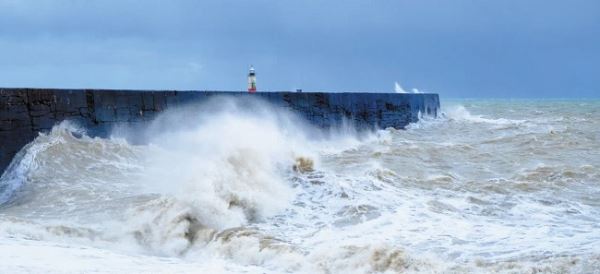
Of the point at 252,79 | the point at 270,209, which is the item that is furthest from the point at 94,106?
the point at 252,79

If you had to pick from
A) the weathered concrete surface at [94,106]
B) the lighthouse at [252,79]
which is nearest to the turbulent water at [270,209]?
the weathered concrete surface at [94,106]

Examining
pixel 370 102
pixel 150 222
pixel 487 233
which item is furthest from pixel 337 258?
pixel 370 102

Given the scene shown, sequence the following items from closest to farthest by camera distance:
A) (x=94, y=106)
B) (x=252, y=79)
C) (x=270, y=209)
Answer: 1. (x=270, y=209)
2. (x=94, y=106)
3. (x=252, y=79)

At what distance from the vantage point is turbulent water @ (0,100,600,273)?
168 inches

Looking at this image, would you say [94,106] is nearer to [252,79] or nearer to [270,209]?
[270,209]

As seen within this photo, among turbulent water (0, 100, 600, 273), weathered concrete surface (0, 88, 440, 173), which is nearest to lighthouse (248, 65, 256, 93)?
weathered concrete surface (0, 88, 440, 173)

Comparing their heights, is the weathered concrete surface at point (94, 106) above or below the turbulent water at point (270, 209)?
above

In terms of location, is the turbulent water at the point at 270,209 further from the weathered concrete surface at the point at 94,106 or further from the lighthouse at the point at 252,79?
the lighthouse at the point at 252,79

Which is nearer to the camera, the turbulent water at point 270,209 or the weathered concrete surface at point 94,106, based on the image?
the turbulent water at point 270,209

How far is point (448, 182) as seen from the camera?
759 centimetres

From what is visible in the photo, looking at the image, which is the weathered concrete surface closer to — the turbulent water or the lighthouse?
the turbulent water

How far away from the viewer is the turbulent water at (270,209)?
168 inches

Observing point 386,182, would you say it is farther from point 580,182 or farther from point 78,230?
point 78,230

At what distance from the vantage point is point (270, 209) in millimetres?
6062
